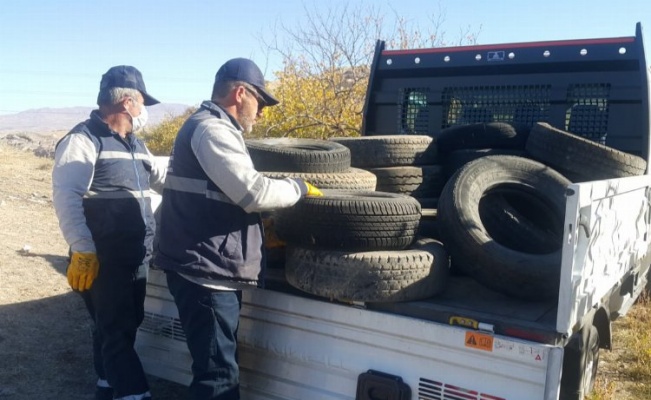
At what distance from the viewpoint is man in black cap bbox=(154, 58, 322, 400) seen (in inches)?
114

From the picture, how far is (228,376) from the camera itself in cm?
297

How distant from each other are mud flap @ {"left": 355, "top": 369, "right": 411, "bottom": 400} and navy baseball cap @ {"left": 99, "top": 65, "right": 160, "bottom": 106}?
2028 millimetres

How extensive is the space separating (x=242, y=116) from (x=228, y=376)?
1.23m

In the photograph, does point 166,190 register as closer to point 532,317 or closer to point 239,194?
point 239,194

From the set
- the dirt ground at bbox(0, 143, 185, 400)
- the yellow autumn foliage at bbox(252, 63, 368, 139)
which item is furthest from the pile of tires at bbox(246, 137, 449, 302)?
the yellow autumn foliage at bbox(252, 63, 368, 139)

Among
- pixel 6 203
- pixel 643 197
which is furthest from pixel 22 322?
pixel 6 203

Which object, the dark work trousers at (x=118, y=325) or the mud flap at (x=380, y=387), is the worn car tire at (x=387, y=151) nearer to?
the dark work trousers at (x=118, y=325)

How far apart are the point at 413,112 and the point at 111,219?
302 centimetres

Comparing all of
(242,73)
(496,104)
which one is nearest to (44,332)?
(242,73)

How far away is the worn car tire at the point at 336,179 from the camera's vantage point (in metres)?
3.64

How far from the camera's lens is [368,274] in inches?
111

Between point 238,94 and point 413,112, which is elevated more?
point 413,112

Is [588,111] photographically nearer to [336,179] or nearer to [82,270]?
[336,179]

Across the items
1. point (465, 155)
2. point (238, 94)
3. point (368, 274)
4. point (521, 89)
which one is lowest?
point (368, 274)
